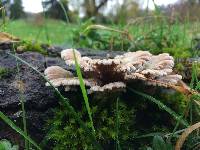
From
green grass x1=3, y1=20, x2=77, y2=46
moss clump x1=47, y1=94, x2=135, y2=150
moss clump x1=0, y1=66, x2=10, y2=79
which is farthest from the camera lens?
green grass x1=3, y1=20, x2=77, y2=46

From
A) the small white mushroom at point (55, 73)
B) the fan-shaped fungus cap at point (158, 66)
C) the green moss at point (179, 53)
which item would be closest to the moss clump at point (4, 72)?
the small white mushroom at point (55, 73)

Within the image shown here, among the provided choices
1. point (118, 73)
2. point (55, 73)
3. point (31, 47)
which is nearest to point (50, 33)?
point (31, 47)

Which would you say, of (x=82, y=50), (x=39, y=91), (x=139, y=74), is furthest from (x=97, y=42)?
(x=139, y=74)

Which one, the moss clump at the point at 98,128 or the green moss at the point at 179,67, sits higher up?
the green moss at the point at 179,67

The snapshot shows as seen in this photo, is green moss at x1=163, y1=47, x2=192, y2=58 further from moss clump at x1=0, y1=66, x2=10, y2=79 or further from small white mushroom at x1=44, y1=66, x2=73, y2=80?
moss clump at x1=0, y1=66, x2=10, y2=79

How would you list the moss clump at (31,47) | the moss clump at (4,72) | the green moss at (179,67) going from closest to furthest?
1. the moss clump at (4,72)
2. the green moss at (179,67)
3. the moss clump at (31,47)

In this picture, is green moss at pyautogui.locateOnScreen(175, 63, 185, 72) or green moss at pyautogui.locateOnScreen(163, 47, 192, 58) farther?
green moss at pyautogui.locateOnScreen(163, 47, 192, 58)

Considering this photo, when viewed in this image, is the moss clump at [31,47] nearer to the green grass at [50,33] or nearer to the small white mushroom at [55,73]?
the green grass at [50,33]

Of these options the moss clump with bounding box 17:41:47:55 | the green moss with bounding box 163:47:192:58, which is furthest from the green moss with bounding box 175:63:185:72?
the moss clump with bounding box 17:41:47:55

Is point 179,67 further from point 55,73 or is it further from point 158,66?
point 55,73
